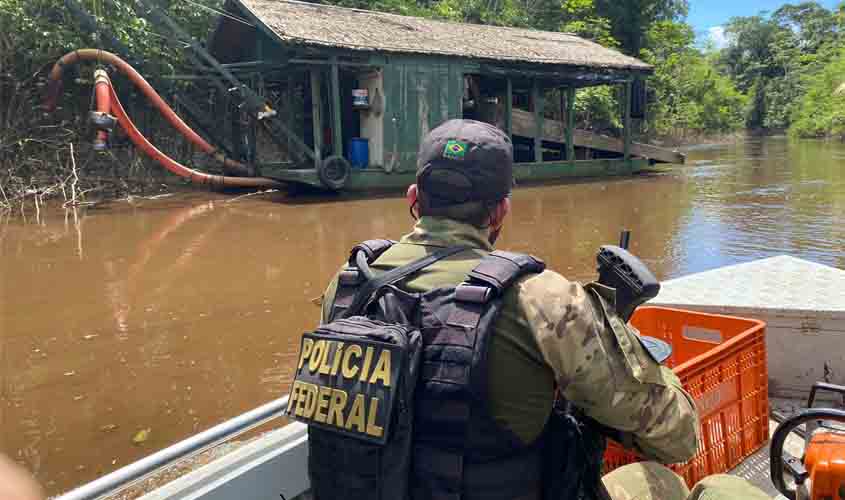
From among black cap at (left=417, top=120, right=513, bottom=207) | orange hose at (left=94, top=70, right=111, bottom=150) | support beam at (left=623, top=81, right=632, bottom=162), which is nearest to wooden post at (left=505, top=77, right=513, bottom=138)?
support beam at (left=623, top=81, right=632, bottom=162)

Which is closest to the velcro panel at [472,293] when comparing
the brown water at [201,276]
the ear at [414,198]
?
the ear at [414,198]

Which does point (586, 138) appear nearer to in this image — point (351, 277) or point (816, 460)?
point (816, 460)

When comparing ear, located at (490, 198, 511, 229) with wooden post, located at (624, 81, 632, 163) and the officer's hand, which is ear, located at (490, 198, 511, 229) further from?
wooden post, located at (624, 81, 632, 163)

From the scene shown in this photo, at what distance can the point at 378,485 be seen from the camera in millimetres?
1507

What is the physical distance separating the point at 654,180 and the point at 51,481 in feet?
52.0

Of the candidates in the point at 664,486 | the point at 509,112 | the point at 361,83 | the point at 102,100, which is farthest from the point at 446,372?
the point at 509,112

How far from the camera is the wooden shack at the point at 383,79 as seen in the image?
43.7 ft

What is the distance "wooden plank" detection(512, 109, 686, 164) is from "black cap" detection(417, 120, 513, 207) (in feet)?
51.2

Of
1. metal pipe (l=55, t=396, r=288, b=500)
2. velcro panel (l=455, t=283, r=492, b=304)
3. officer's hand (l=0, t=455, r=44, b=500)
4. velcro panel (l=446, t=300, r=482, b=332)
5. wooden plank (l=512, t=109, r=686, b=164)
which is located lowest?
metal pipe (l=55, t=396, r=288, b=500)

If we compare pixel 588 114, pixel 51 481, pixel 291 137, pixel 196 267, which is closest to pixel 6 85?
pixel 291 137

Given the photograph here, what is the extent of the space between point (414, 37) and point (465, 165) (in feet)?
45.3

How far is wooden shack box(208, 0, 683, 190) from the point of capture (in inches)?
524

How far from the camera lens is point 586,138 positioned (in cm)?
1833

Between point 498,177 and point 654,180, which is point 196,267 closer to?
point 498,177
